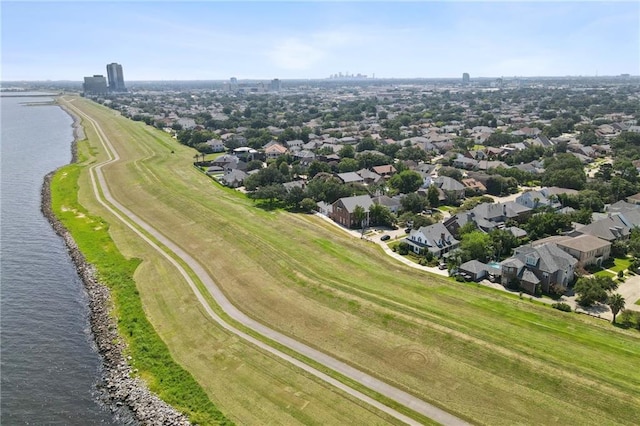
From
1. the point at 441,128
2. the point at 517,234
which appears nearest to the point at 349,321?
the point at 517,234

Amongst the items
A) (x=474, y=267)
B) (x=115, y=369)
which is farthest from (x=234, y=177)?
(x=115, y=369)

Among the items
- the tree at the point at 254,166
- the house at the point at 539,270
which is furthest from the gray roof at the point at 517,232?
the tree at the point at 254,166

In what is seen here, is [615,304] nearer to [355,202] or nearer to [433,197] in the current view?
[355,202]

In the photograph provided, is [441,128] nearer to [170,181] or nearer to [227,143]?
[227,143]

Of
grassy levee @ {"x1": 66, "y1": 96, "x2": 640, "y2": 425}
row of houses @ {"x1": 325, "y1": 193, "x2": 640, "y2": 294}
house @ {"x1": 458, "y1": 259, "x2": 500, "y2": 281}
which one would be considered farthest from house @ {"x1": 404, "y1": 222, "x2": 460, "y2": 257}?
house @ {"x1": 458, "y1": 259, "x2": 500, "y2": 281}

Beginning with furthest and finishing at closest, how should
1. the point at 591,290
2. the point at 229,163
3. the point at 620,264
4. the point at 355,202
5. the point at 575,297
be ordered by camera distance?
the point at 229,163, the point at 355,202, the point at 620,264, the point at 575,297, the point at 591,290

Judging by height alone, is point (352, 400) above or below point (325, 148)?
below
